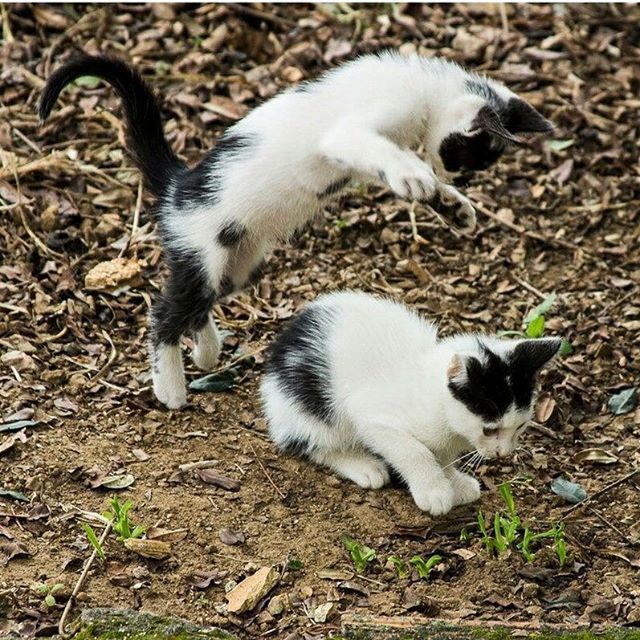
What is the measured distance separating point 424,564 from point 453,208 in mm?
1484

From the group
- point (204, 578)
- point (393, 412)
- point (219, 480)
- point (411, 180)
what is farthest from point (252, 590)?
point (411, 180)

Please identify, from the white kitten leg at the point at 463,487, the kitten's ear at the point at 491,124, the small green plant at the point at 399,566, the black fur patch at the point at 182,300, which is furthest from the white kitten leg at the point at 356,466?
the kitten's ear at the point at 491,124

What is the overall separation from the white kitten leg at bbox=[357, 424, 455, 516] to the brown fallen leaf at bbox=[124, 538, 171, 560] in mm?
992

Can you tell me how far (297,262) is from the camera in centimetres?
648

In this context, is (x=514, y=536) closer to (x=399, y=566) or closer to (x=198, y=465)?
(x=399, y=566)

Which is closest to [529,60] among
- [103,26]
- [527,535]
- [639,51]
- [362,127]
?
[639,51]

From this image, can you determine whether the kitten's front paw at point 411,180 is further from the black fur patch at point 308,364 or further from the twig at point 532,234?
the twig at point 532,234

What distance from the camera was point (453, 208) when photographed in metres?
4.89

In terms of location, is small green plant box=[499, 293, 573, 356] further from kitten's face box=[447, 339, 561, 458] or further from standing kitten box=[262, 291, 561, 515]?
kitten's face box=[447, 339, 561, 458]

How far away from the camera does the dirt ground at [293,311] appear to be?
14.1 feet

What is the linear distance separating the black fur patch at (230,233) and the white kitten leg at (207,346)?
0.42 m

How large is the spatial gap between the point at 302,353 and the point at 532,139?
10.1 ft

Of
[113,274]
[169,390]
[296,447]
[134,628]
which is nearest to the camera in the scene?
[134,628]

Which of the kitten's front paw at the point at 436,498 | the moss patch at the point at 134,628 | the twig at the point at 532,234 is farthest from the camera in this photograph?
the twig at the point at 532,234
